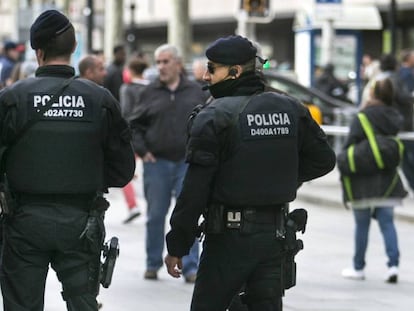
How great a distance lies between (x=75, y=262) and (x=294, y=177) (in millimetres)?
1162

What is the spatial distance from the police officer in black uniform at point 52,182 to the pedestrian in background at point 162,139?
3973mm

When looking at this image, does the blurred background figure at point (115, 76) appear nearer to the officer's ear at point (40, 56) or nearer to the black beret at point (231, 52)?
the officer's ear at point (40, 56)

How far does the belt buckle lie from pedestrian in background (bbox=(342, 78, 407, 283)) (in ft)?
Result: 14.7

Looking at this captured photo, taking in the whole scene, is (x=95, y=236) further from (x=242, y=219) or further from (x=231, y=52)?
(x=231, y=52)

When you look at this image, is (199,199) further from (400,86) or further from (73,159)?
(400,86)

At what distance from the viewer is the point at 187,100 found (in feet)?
32.8

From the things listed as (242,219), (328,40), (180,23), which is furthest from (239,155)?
(180,23)

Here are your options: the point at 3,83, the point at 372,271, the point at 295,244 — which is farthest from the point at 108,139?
the point at 3,83

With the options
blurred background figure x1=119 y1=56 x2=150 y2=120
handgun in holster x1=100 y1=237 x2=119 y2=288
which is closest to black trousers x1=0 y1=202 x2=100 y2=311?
handgun in holster x1=100 y1=237 x2=119 y2=288

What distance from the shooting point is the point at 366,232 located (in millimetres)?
10422

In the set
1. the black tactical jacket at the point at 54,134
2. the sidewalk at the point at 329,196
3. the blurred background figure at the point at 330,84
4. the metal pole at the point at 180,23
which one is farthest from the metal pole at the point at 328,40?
the black tactical jacket at the point at 54,134

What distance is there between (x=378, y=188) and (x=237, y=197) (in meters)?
4.60

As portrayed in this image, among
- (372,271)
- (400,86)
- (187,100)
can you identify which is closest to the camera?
(187,100)

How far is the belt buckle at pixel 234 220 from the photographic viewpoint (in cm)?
580
